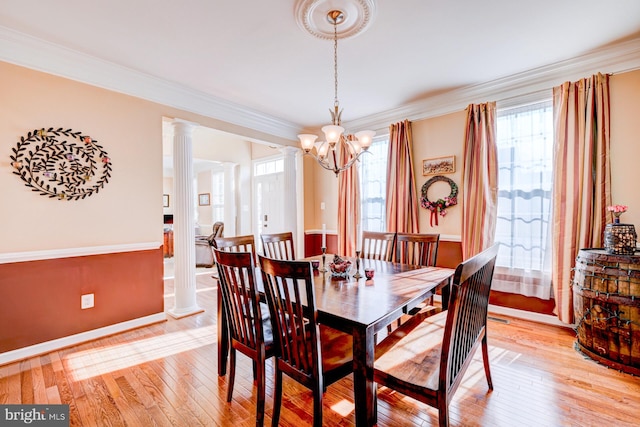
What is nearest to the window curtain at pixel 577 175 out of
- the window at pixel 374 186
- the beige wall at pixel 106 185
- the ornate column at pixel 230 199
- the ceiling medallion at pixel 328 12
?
the window at pixel 374 186

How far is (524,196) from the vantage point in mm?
3111

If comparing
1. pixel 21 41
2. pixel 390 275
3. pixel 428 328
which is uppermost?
pixel 21 41

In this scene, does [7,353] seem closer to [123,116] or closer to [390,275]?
[123,116]

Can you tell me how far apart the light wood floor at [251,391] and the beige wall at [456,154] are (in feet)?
4.72

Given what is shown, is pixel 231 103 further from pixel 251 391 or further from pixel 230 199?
pixel 230 199

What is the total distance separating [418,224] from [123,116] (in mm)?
3593

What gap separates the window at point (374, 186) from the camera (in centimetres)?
428

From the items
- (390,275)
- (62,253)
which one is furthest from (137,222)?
(390,275)

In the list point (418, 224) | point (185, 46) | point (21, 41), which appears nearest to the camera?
point (21, 41)

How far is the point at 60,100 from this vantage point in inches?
102

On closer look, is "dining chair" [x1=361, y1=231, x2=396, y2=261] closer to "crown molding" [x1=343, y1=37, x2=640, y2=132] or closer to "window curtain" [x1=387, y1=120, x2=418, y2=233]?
"window curtain" [x1=387, y1=120, x2=418, y2=233]

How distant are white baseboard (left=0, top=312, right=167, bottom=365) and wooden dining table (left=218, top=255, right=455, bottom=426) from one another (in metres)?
1.44

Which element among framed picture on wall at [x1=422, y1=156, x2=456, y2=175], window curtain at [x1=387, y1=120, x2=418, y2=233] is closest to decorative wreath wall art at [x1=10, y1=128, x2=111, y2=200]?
window curtain at [x1=387, y1=120, x2=418, y2=233]

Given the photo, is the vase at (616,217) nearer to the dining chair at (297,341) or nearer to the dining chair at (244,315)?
the dining chair at (297,341)
